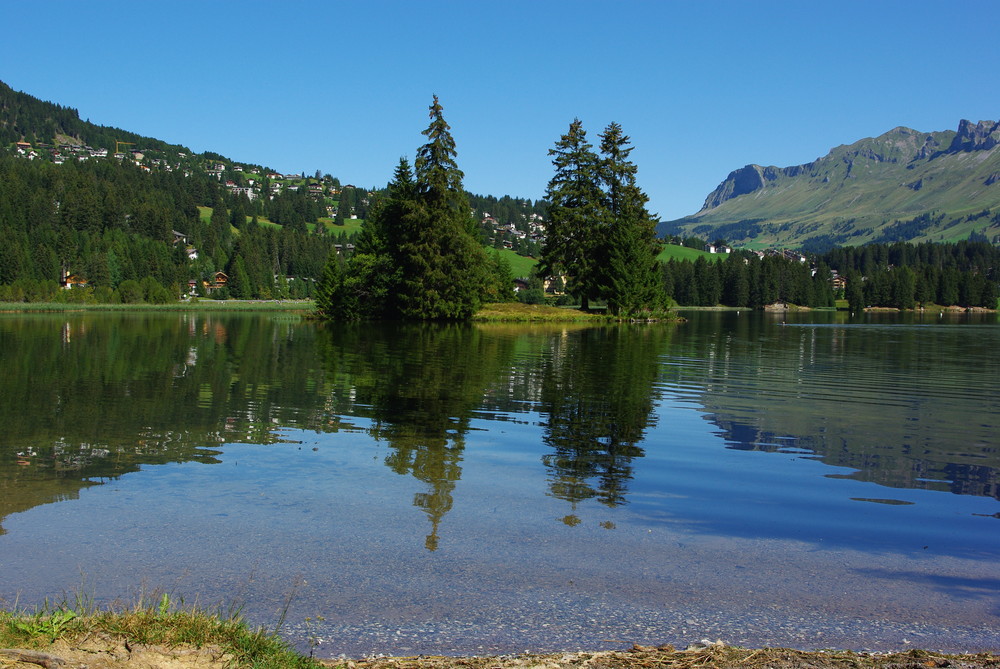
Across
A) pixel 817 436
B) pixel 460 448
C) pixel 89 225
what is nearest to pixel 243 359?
pixel 460 448

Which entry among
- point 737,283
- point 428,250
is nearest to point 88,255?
point 428,250

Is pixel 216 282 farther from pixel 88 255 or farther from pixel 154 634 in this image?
pixel 154 634

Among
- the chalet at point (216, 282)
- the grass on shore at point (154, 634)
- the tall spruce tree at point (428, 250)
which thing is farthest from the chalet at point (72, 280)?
the grass on shore at point (154, 634)

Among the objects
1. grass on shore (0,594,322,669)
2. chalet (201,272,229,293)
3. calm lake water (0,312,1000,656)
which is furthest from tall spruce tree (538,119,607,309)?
chalet (201,272,229,293)

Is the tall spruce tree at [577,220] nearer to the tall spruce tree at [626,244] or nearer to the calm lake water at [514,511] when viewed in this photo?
the tall spruce tree at [626,244]

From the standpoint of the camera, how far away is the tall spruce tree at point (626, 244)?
8488cm

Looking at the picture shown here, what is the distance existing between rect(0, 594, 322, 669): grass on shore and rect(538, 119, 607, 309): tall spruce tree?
84162 mm

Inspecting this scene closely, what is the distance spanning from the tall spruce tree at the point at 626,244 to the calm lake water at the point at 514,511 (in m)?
61.9

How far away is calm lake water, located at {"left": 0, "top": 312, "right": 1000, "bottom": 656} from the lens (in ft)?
22.3

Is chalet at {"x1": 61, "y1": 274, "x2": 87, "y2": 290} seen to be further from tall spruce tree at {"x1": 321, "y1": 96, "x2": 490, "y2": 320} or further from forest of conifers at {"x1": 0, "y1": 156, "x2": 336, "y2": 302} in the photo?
tall spruce tree at {"x1": 321, "y1": 96, "x2": 490, "y2": 320}

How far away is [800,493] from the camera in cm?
1159

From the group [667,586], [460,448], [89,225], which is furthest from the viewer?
[89,225]

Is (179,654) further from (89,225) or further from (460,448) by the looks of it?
(89,225)

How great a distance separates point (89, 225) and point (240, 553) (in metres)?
209
